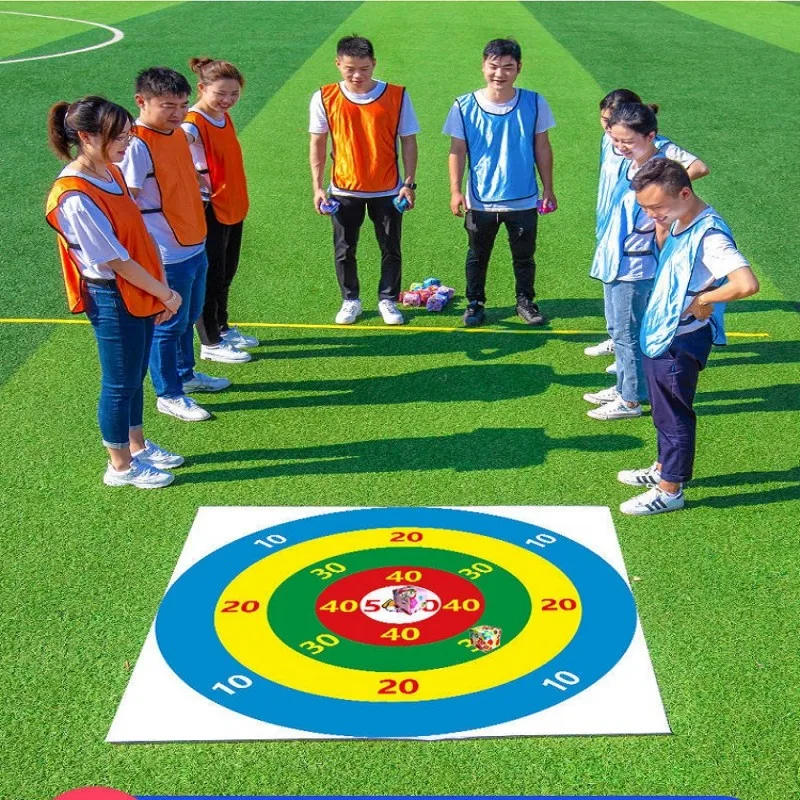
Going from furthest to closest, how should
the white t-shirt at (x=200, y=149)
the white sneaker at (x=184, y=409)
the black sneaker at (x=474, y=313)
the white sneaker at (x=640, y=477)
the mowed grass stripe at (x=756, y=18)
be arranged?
the mowed grass stripe at (x=756, y=18) → the black sneaker at (x=474, y=313) → the white t-shirt at (x=200, y=149) → the white sneaker at (x=184, y=409) → the white sneaker at (x=640, y=477)

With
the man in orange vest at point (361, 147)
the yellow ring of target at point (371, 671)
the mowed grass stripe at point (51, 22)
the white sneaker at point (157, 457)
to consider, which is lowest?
the mowed grass stripe at point (51, 22)

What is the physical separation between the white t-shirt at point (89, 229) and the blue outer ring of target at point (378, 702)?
5.25ft

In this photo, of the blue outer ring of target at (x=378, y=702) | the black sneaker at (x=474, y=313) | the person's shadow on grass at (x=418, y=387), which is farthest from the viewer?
the black sneaker at (x=474, y=313)

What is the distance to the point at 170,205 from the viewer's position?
6.53 meters

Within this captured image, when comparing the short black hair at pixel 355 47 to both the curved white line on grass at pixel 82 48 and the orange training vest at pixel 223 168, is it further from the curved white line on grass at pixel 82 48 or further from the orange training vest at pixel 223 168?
the curved white line on grass at pixel 82 48

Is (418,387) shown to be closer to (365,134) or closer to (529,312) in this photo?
(529,312)

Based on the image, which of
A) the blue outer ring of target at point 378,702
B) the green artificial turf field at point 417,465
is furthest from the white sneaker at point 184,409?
the blue outer ring of target at point 378,702

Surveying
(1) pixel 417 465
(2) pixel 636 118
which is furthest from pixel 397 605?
(2) pixel 636 118

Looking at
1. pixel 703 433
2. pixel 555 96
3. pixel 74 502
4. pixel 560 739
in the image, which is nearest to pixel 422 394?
pixel 703 433

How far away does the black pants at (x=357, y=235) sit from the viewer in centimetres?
832

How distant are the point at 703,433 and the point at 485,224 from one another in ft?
7.90

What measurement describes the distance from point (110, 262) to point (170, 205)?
3.81 ft

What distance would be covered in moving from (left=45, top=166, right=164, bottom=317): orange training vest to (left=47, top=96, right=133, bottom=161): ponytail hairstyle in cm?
23

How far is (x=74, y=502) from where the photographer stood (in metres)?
6.05
